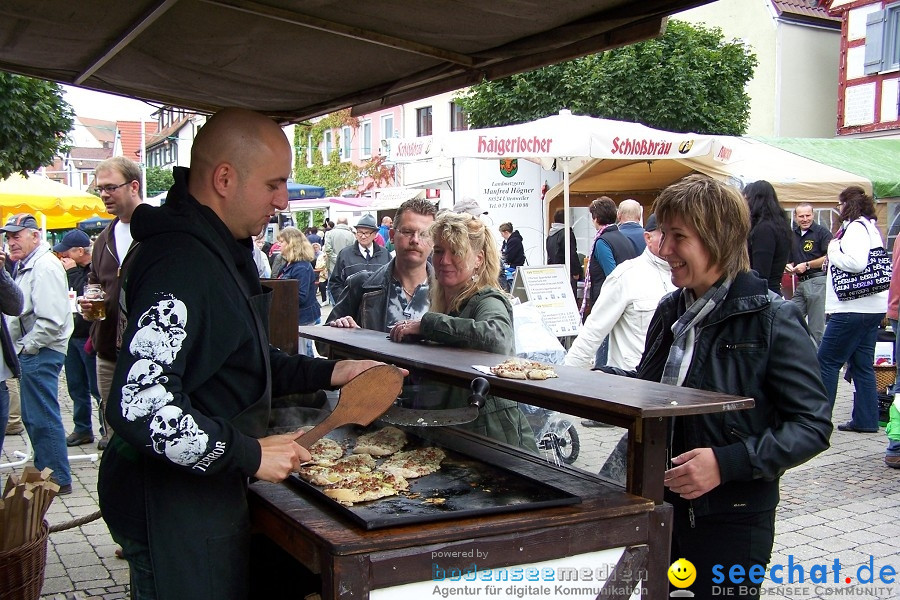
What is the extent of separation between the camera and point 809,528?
4.44m

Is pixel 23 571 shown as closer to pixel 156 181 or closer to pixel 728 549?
pixel 728 549

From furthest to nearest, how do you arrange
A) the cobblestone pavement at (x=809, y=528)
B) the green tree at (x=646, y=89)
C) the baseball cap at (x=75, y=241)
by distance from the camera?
the green tree at (x=646, y=89) < the baseball cap at (x=75, y=241) < the cobblestone pavement at (x=809, y=528)

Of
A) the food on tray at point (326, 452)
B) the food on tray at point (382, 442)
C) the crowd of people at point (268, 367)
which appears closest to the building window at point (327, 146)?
the crowd of people at point (268, 367)

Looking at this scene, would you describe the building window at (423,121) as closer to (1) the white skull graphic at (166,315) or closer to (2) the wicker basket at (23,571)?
(2) the wicker basket at (23,571)

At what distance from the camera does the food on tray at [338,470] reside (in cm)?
216

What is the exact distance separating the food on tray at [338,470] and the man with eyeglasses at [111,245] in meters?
2.55

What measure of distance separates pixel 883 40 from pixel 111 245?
19.0 metres

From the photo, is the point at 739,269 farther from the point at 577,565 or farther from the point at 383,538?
the point at 383,538

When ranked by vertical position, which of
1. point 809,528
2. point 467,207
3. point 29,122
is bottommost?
point 809,528

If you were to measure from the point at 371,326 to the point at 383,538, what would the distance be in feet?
7.57

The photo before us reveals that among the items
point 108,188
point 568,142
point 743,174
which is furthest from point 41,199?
point 743,174

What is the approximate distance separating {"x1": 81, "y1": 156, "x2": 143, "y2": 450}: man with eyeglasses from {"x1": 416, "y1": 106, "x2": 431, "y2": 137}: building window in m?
24.7

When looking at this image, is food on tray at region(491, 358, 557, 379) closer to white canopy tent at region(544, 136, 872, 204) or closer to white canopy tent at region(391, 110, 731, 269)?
white canopy tent at region(391, 110, 731, 269)

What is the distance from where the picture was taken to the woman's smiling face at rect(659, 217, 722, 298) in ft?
7.37
